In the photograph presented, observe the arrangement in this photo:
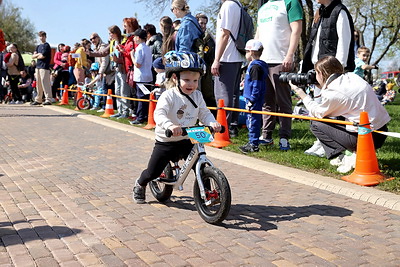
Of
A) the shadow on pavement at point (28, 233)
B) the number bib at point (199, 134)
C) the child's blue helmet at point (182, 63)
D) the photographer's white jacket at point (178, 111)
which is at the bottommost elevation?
the shadow on pavement at point (28, 233)

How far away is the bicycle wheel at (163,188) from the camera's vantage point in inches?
203

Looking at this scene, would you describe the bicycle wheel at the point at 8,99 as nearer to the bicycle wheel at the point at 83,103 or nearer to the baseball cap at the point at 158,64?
the bicycle wheel at the point at 83,103

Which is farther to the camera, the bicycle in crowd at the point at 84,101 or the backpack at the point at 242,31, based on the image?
the bicycle in crowd at the point at 84,101

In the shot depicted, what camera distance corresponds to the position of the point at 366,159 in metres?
5.84

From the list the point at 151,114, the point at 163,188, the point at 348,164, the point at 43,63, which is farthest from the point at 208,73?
the point at 43,63

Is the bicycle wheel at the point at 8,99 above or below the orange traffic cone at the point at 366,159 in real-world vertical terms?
below

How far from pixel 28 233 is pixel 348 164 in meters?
3.94

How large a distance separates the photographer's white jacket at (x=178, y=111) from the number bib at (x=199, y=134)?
341 millimetres

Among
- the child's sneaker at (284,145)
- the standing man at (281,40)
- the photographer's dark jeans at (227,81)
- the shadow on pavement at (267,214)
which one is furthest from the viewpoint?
the photographer's dark jeans at (227,81)

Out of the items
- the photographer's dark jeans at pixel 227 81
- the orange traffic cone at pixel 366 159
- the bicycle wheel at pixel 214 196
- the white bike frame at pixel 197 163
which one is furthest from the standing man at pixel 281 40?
the bicycle wheel at pixel 214 196

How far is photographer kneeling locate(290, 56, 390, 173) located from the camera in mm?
6039

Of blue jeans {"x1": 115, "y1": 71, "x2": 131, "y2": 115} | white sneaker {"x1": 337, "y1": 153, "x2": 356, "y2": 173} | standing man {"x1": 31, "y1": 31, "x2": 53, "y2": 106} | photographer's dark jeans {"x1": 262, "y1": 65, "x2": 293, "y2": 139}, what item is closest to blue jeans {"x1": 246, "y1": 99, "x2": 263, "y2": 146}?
photographer's dark jeans {"x1": 262, "y1": 65, "x2": 293, "y2": 139}

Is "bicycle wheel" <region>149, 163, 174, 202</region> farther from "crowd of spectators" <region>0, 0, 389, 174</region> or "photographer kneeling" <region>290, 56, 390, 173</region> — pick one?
"crowd of spectators" <region>0, 0, 389, 174</region>

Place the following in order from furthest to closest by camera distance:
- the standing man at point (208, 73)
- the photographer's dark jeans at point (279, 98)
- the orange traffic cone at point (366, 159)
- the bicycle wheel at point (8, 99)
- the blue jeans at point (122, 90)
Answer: the bicycle wheel at point (8, 99) → the blue jeans at point (122, 90) → the standing man at point (208, 73) → the photographer's dark jeans at point (279, 98) → the orange traffic cone at point (366, 159)
